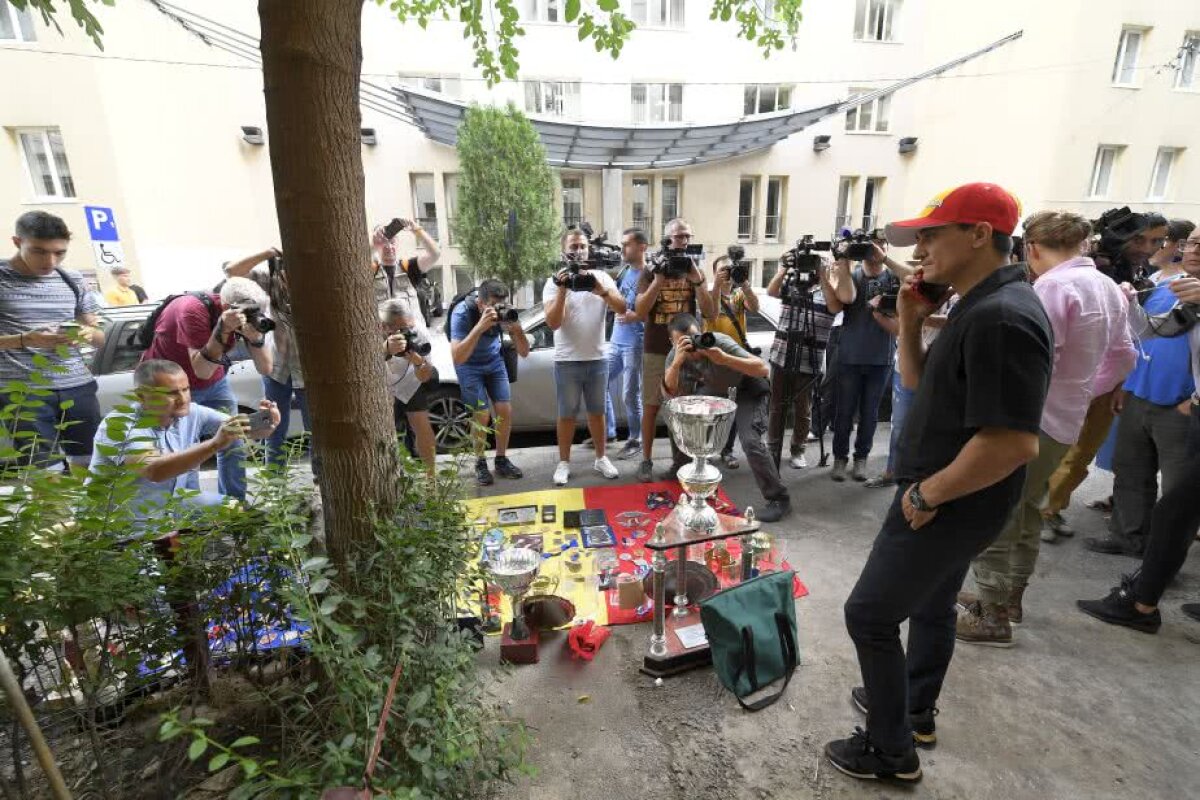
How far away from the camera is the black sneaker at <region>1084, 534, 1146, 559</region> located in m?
3.49

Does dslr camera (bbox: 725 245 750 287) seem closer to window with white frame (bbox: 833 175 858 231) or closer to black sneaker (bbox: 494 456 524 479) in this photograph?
black sneaker (bbox: 494 456 524 479)

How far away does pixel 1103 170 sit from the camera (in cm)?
1476

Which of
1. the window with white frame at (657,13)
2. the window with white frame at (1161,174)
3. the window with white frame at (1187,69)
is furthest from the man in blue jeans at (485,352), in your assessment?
the window with white frame at (1187,69)

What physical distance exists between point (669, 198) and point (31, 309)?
1549 cm

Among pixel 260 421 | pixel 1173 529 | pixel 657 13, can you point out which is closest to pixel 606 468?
pixel 260 421

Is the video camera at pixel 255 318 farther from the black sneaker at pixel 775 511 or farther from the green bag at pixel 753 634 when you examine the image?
the black sneaker at pixel 775 511

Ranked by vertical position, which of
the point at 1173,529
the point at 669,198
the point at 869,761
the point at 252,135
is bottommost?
the point at 869,761

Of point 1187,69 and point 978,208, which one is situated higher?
point 1187,69

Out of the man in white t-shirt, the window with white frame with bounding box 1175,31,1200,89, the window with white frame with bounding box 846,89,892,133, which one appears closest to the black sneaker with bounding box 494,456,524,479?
the man in white t-shirt

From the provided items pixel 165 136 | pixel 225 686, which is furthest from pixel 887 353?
pixel 165 136

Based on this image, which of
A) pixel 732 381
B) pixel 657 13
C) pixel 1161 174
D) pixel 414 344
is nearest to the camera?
pixel 732 381

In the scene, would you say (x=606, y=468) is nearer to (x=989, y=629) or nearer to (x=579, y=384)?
(x=579, y=384)

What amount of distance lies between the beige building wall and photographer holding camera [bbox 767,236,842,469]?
34.1 ft

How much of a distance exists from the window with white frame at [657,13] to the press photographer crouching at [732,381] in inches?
570
